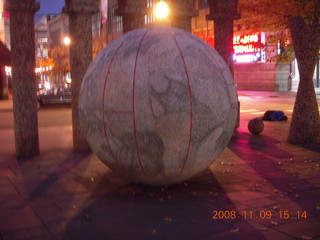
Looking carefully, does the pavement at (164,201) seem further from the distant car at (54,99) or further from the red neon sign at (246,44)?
the red neon sign at (246,44)

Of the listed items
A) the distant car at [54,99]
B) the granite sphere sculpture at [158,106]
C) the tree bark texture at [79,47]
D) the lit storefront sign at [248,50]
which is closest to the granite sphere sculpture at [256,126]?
the tree bark texture at [79,47]

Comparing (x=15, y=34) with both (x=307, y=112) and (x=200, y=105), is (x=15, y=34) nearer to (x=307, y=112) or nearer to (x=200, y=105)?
(x=200, y=105)

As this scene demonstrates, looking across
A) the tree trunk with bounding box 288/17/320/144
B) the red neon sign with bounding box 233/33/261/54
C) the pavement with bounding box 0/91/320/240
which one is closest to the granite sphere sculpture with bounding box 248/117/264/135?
the tree trunk with bounding box 288/17/320/144

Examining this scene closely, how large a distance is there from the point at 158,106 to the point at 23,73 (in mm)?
5174

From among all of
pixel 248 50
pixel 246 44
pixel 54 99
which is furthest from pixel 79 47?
pixel 248 50

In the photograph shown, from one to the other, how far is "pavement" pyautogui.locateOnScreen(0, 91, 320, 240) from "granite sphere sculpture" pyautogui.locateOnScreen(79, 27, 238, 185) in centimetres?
53

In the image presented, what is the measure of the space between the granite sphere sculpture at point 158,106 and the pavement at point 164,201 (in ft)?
1.74

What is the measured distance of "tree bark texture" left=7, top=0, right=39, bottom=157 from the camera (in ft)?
33.4

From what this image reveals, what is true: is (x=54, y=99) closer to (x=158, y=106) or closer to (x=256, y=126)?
(x=256, y=126)

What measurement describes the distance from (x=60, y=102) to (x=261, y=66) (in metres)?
23.1

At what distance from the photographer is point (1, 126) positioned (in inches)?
689

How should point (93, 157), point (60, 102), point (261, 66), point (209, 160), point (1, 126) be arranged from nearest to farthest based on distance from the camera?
point (209, 160) < point (93, 157) < point (1, 126) < point (60, 102) < point (261, 66)

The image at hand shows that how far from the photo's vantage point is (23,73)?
10.3 meters

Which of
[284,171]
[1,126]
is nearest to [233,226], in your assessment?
[284,171]
